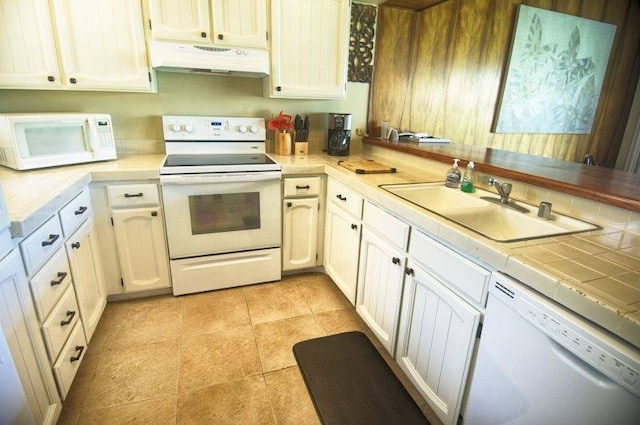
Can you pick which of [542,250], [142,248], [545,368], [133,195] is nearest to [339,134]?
→ [133,195]

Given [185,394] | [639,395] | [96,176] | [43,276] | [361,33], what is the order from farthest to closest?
[361,33] → [96,176] → [185,394] → [43,276] → [639,395]

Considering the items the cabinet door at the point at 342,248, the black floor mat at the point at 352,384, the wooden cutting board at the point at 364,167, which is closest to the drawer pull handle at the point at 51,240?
the black floor mat at the point at 352,384

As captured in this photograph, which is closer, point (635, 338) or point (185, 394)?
point (635, 338)

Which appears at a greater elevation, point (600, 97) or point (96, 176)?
point (600, 97)

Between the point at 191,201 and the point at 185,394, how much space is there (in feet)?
3.55

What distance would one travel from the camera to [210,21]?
2037 mm

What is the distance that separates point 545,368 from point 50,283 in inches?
68.3

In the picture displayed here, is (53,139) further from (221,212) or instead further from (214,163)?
(221,212)

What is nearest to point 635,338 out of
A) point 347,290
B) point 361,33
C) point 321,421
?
point 321,421

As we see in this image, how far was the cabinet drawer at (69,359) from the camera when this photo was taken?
4.38 feet

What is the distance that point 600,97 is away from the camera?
3457 millimetres

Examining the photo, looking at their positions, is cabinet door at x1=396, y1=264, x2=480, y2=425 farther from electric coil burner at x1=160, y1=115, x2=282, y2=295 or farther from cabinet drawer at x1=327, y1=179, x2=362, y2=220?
electric coil burner at x1=160, y1=115, x2=282, y2=295

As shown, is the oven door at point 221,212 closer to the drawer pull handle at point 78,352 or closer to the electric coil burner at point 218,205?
the electric coil burner at point 218,205

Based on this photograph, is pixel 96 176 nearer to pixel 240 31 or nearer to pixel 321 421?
pixel 240 31
